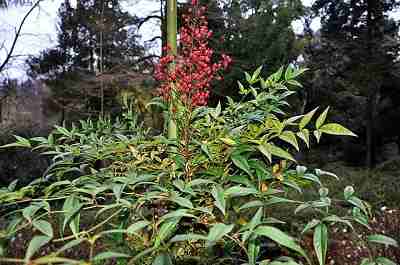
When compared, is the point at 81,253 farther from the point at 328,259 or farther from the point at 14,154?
the point at 14,154

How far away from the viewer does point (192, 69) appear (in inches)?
41.8

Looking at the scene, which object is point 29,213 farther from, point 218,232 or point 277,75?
point 277,75

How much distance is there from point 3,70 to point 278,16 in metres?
6.21

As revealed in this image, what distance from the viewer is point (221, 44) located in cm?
873

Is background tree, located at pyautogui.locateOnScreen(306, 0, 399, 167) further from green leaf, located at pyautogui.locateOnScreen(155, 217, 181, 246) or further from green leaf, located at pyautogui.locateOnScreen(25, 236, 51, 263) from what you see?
green leaf, located at pyautogui.locateOnScreen(25, 236, 51, 263)

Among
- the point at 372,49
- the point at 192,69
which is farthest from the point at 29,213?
the point at 372,49

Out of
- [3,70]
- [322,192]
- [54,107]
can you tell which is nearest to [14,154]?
[3,70]

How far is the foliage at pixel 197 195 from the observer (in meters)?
0.59

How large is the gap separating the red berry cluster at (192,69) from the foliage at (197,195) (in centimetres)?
7

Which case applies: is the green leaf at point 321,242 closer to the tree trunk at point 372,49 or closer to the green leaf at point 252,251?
the green leaf at point 252,251

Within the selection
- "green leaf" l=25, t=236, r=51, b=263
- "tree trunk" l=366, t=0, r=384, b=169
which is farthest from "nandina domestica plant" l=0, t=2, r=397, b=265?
"tree trunk" l=366, t=0, r=384, b=169

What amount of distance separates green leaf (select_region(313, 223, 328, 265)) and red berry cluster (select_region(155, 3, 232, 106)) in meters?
0.46

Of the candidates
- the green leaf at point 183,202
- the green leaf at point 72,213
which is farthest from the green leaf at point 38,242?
the green leaf at point 183,202

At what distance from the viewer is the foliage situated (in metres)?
0.59
